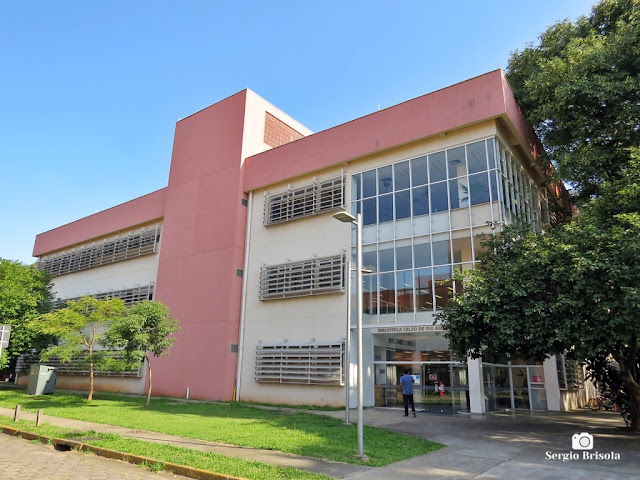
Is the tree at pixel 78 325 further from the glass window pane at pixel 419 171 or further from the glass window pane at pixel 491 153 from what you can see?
the glass window pane at pixel 491 153

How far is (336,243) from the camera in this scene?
20422mm

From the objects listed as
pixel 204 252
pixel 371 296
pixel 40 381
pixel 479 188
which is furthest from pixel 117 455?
pixel 40 381

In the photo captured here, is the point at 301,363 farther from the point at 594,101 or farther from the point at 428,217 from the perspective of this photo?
the point at 594,101

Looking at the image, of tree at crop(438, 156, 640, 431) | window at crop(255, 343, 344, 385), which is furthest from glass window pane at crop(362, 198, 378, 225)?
tree at crop(438, 156, 640, 431)

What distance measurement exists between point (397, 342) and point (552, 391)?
Answer: 22.9 feet

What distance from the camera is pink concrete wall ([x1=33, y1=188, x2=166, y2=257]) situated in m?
28.7

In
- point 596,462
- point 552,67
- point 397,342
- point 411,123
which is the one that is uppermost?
point 552,67

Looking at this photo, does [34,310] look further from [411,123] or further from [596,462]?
[596,462]

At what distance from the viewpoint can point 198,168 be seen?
1024 inches

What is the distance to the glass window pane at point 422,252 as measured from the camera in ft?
59.2

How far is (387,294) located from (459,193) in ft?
16.2

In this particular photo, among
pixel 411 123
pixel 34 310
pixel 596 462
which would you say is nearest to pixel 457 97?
pixel 411 123

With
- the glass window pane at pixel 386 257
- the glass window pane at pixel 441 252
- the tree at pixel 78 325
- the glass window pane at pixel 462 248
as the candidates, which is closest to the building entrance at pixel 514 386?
the glass window pane at pixel 462 248

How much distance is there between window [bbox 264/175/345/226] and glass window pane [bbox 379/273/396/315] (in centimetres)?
402
